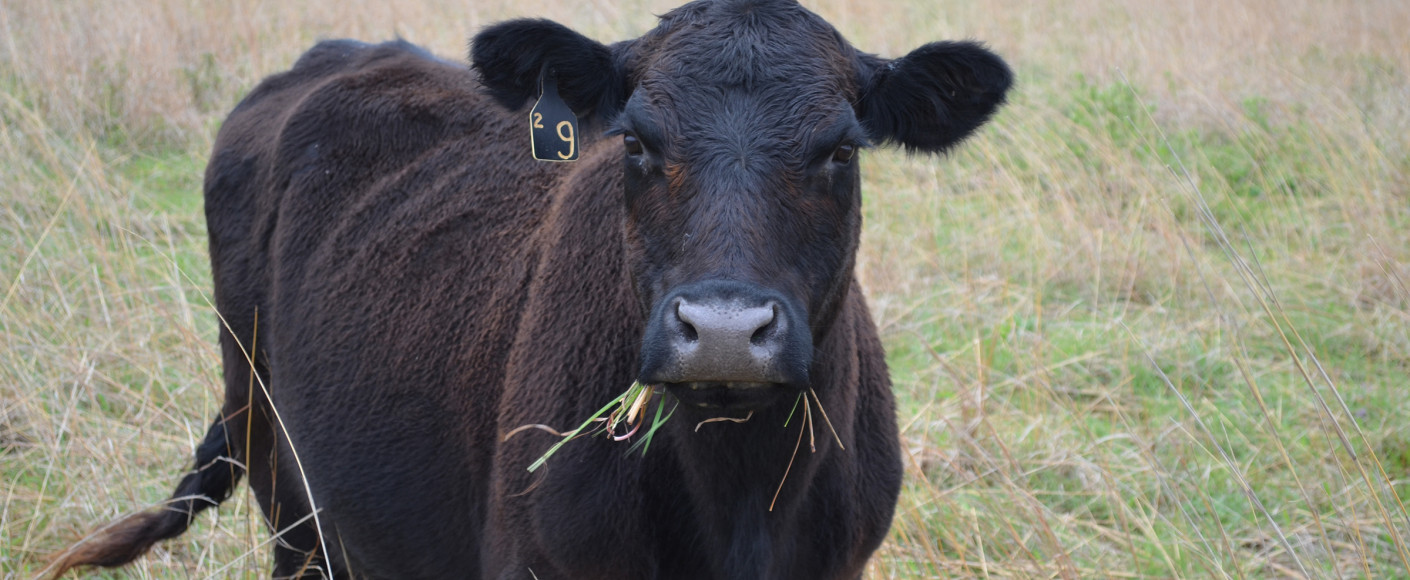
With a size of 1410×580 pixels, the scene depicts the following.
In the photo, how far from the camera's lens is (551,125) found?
10.3ft

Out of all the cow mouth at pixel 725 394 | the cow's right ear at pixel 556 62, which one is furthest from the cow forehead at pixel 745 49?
the cow mouth at pixel 725 394

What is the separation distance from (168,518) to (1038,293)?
14.0 feet

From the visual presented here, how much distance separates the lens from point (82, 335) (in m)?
5.42

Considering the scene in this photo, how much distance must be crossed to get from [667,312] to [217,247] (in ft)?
9.87

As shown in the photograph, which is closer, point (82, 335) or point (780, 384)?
point (780, 384)

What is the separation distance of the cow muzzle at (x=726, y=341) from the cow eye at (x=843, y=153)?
57 cm

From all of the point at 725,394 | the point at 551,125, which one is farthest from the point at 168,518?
the point at 725,394

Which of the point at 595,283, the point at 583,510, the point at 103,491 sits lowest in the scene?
the point at 103,491

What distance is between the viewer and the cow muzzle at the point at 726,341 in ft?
7.21

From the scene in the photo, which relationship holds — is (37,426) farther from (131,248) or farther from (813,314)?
(813,314)

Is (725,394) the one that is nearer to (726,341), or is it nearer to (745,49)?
(726,341)

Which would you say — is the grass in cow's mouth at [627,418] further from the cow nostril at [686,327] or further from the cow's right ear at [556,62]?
the cow's right ear at [556,62]

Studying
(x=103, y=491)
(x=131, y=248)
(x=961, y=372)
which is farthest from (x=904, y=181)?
(x=103, y=491)

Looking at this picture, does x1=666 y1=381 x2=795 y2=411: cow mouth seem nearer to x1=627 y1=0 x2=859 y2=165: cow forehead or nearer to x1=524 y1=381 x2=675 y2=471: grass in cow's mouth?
x1=524 y1=381 x2=675 y2=471: grass in cow's mouth
